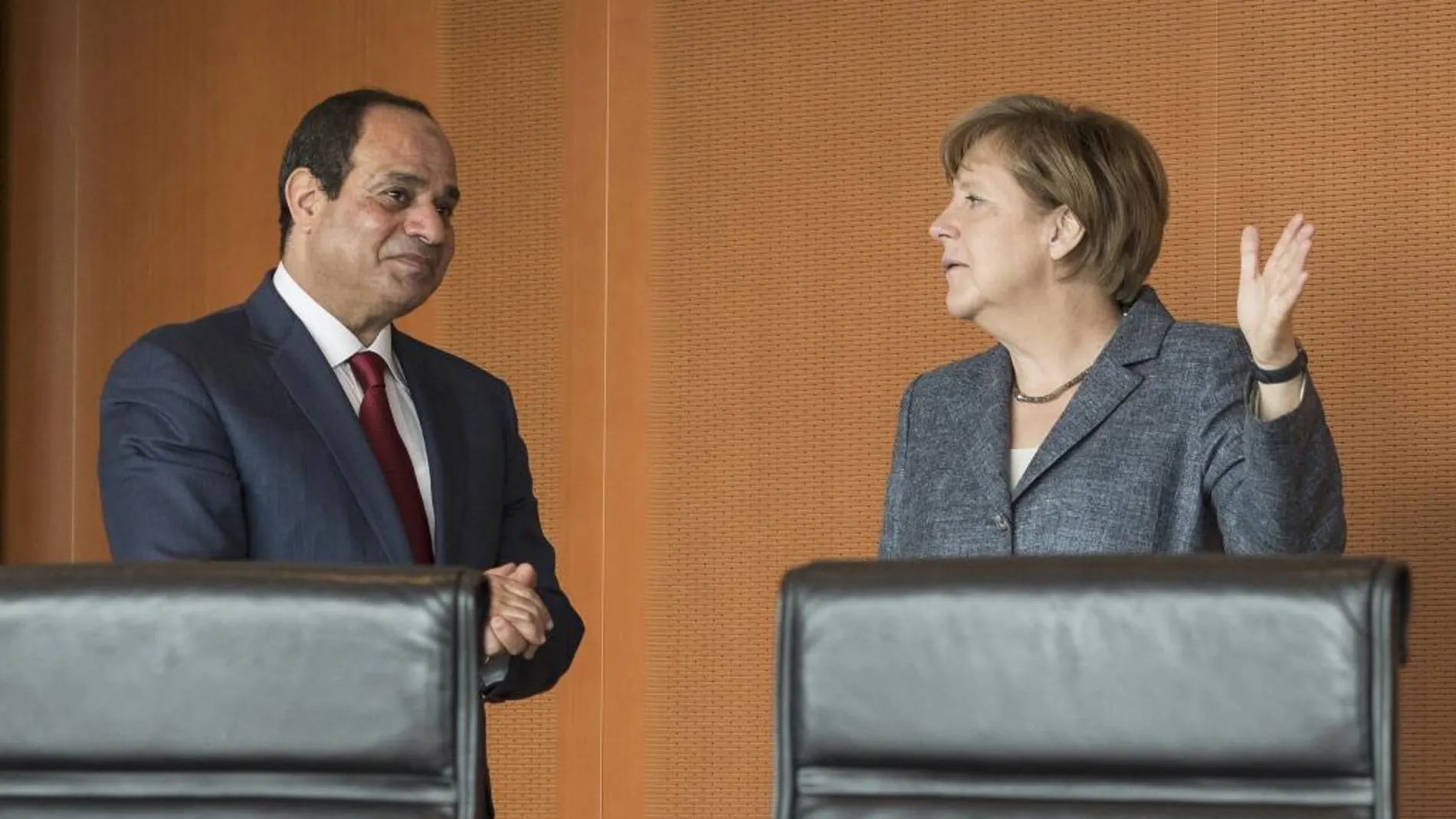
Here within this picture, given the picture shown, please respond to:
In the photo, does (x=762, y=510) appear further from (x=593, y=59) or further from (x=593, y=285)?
(x=593, y=59)

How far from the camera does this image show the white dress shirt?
2.78m

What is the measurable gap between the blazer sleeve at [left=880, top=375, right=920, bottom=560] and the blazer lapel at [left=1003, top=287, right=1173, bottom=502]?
0.21 metres

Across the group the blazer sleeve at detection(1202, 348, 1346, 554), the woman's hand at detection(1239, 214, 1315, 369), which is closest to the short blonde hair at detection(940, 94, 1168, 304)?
the blazer sleeve at detection(1202, 348, 1346, 554)

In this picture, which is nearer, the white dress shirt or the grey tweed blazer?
the grey tweed blazer

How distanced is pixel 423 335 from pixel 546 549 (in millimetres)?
2101

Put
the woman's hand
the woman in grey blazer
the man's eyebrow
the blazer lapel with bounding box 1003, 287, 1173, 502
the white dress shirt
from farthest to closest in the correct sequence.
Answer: the man's eyebrow < the white dress shirt < the blazer lapel with bounding box 1003, 287, 1173, 502 < the woman in grey blazer < the woman's hand

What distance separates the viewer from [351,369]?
281 centimetres

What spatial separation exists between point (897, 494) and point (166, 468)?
103 cm

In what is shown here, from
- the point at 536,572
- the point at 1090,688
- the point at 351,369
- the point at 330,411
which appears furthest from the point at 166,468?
the point at 1090,688

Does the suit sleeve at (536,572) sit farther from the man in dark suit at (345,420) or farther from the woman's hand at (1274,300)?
the woman's hand at (1274,300)

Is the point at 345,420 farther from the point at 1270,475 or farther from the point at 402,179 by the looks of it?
the point at 1270,475

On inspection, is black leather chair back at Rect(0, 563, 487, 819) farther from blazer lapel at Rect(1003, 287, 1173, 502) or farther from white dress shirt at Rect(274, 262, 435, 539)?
blazer lapel at Rect(1003, 287, 1173, 502)

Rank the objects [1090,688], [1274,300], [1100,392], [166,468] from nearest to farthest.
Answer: [1090,688]
[1274,300]
[166,468]
[1100,392]

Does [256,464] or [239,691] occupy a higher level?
[256,464]
